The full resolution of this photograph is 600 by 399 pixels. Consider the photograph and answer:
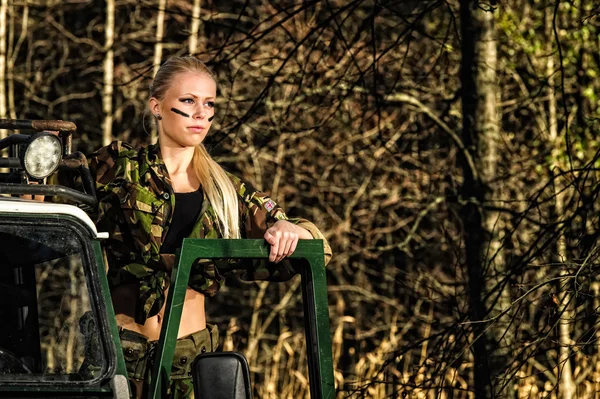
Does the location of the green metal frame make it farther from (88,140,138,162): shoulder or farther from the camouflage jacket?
(88,140,138,162): shoulder

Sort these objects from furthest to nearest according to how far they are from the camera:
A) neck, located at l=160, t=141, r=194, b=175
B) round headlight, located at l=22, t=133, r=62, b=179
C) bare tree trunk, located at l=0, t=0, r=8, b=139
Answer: bare tree trunk, located at l=0, t=0, r=8, b=139, neck, located at l=160, t=141, r=194, b=175, round headlight, located at l=22, t=133, r=62, b=179

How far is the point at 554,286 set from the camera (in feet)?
18.8

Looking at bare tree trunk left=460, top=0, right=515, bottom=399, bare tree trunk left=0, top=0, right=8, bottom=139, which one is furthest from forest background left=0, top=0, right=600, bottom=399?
bare tree trunk left=460, top=0, right=515, bottom=399

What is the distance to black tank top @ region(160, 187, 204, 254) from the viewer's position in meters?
4.12

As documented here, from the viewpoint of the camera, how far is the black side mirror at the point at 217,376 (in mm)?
3219

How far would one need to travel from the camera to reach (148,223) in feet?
13.3

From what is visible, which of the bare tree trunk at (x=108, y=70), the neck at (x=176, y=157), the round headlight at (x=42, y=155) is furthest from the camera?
the bare tree trunk at (x=108, y=70)

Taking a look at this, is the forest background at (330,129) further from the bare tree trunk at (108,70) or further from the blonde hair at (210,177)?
the blonde hair at (210,177)

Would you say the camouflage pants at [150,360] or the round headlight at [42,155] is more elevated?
the round headlight at [42,155]

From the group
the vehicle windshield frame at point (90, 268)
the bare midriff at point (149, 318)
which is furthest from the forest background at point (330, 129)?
the vehicle windshield frame at point (90, 268)

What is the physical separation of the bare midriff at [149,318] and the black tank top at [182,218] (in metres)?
0.18

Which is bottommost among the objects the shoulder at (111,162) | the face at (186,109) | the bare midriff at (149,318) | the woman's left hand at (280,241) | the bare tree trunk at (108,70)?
the bare midriff at (149,318)

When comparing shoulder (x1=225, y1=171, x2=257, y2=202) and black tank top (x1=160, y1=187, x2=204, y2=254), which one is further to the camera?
shoulder (x1=225, y1=171, x2=257, y2=202)

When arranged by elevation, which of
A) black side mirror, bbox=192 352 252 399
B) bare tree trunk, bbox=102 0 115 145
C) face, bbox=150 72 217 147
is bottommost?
black side mirror, bbox=192 352 252 399
